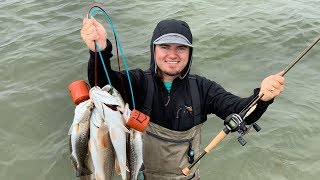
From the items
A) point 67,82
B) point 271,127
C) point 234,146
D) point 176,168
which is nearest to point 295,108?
point 271,127

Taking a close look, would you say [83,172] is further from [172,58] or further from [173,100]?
[172,58]

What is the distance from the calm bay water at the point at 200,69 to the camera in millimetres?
6227

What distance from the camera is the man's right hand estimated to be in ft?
10.4

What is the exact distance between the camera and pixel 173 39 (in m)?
3.89

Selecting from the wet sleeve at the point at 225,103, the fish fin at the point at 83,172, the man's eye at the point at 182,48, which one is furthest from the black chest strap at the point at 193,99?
the fish fin at the point at 83,172

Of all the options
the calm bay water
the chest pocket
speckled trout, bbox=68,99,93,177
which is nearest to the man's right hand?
speckled trout, bbox=68,99,93,177

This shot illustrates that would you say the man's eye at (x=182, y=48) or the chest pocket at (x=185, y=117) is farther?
the chest pocket at (x=185, y=117)

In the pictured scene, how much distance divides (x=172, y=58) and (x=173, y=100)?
0.52 metres

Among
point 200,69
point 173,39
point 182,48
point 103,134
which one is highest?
point 173,39

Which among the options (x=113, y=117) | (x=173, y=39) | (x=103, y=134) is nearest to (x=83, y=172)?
(x=103, y=134)

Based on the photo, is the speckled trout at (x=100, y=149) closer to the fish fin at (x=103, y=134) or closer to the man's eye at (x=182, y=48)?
the fish fin at (x=103, y=134)

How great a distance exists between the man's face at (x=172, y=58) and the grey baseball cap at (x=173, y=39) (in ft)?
0.26

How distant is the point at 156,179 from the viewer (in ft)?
14.5

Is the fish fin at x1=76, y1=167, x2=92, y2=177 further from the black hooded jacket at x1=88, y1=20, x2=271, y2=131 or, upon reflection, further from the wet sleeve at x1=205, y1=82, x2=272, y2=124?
the wet sleeve at x1=205, y1=82, x2=272, y2=124
